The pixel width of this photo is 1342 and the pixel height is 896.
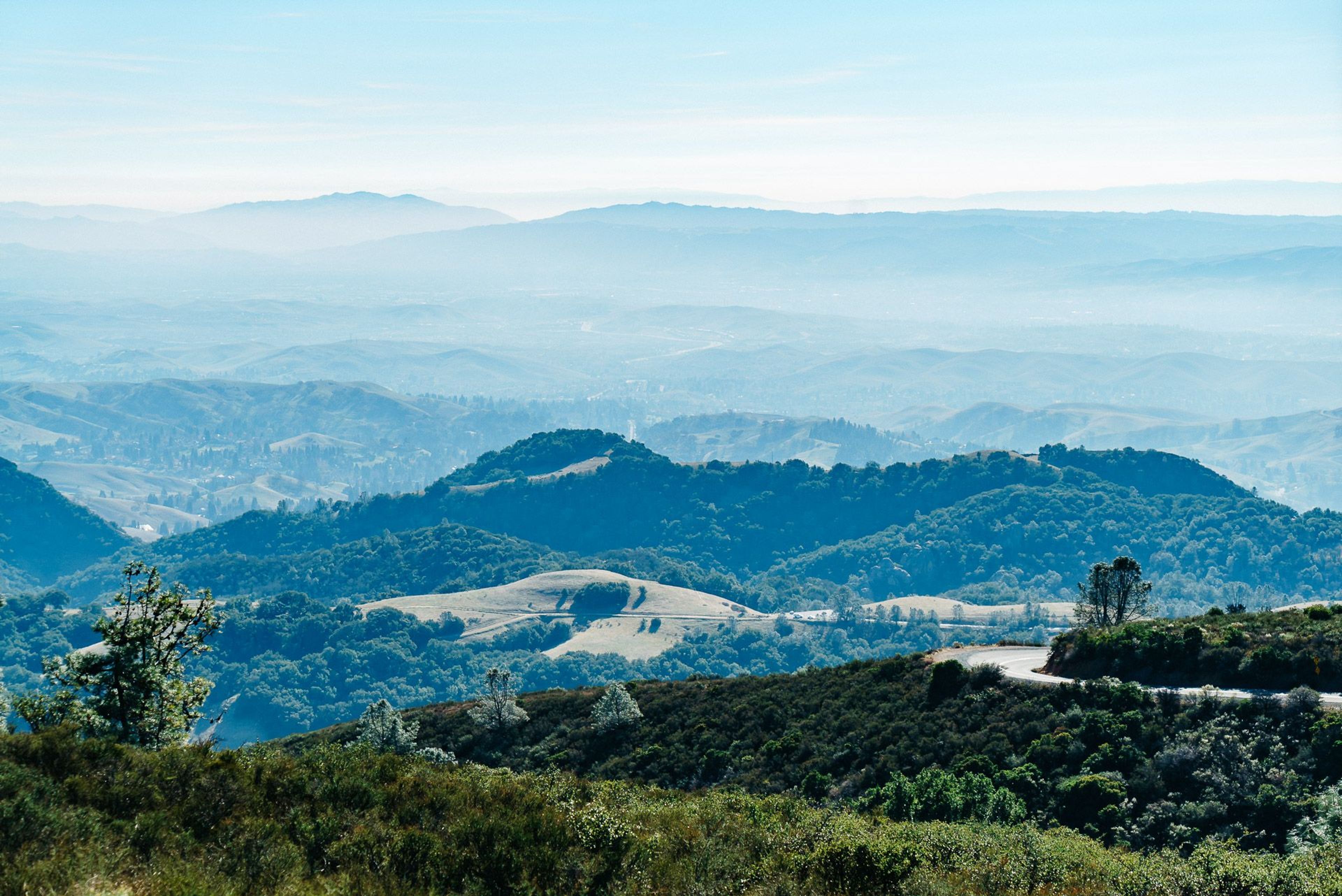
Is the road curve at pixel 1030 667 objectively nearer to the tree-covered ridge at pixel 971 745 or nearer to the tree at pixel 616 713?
the tree-covered ridge at pixel 971 745

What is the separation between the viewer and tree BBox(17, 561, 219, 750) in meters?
36.5

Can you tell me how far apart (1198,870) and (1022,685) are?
23.8 metres

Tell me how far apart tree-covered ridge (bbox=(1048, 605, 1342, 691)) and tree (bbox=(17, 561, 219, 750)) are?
35767 mm

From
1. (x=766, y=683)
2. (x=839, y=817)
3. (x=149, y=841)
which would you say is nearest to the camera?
(x=149, y=841)

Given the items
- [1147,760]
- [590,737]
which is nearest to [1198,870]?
[1147,760]

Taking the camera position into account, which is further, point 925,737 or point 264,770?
point 925,737

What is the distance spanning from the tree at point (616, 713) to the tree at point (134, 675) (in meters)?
22.7

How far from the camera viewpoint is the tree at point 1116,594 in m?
66.9

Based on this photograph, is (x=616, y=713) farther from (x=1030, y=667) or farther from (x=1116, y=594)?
(x=1116, y=594)

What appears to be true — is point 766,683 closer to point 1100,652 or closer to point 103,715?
point 1100,652

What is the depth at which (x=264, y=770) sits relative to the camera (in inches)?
1134

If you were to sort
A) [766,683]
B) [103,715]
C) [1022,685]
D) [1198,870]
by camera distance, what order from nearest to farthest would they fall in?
1. [1198,870]
2. [103,715]
3. [1022,685]
4. [766,683]

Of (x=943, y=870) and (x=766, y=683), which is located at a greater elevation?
(x=943, y=870)

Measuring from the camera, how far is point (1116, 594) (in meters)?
67.9
